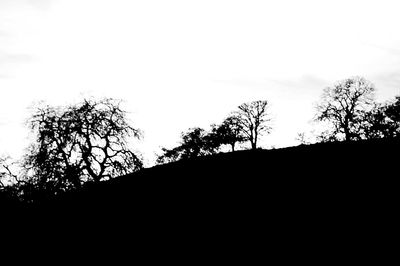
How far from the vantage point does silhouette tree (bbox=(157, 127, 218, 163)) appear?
56.7 meters

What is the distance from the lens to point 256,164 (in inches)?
404

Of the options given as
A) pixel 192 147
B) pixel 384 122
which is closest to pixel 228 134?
pixel 192 147

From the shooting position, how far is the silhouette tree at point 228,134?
5397cm

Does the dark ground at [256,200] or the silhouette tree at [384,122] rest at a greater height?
the silhouette tree at [384,122]

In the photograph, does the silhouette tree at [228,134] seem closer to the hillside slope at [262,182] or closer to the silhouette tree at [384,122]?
the silhouette tree at [384,122]

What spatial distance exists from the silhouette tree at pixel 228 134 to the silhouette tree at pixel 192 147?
109 centimetres

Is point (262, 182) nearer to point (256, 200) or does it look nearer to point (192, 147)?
point (256, 200)

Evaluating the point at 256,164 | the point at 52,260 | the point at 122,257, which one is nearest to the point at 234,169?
the point at 256,164

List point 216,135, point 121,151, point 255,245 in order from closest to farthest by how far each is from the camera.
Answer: point 255,245 → point 121,151 → point 216,135

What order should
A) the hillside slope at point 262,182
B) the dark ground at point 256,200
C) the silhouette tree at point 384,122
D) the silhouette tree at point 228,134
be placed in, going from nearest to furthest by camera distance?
the dark ground at point 256,200
the hillside slope at point 262,182
the silhouette tree at point 384,122
the silhouette tree at point 228,134

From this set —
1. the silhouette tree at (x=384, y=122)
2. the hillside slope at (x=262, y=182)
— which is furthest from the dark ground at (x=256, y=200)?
the silhouette tree at (x=384, y=122)

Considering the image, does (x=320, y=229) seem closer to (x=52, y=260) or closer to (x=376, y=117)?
(x=52, y=260)

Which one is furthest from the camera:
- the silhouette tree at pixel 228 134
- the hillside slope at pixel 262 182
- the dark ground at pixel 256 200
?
A: the silhouette tree at pixel 228 134

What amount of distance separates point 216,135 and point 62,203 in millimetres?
44973
